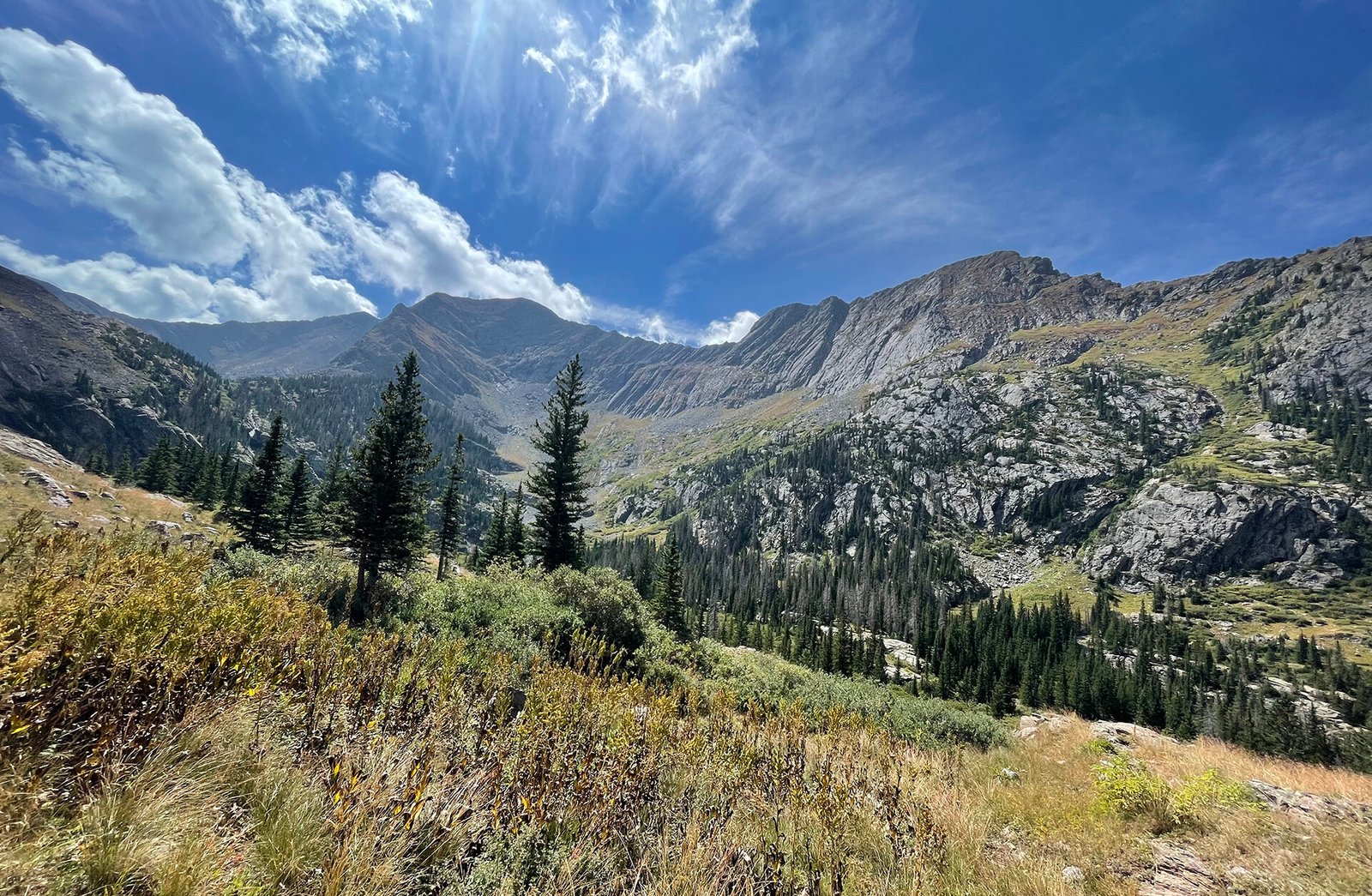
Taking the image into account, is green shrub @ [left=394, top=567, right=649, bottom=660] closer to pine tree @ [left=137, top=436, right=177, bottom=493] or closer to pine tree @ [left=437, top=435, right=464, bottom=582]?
pine tree @ [left=437, top=435, right=464, bottom=582]

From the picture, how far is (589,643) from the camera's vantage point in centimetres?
1328

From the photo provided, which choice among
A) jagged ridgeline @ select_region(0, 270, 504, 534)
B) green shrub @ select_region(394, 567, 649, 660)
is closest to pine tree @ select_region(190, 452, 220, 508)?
jagged ridgeline @ select_region(0, 270, 504, 534)

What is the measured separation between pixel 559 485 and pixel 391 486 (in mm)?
12214

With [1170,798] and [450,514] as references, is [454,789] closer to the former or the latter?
[1170,798]

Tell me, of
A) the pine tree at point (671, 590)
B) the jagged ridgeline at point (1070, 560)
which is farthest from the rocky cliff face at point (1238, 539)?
the pine tree at point (671, 590)

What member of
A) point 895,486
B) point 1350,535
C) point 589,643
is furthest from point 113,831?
point 1350,535

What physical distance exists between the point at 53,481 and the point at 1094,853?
203ft

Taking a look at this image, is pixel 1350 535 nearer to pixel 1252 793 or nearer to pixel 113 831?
pixel 1252 793

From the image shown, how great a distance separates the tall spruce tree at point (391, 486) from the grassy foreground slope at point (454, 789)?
1333 cm

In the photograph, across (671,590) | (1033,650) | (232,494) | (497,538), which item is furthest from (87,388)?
(1033,650)

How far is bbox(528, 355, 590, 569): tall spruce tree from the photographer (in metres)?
33.3

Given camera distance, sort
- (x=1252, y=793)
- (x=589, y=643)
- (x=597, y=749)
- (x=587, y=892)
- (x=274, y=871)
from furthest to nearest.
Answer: (x=589, y=643)
(x=1252, y=793)
(x=597, y=749)
(x=587, y=892)
(x=274, y=871)

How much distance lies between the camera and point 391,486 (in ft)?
74.5

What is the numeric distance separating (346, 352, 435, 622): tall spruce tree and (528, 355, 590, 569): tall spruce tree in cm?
954
